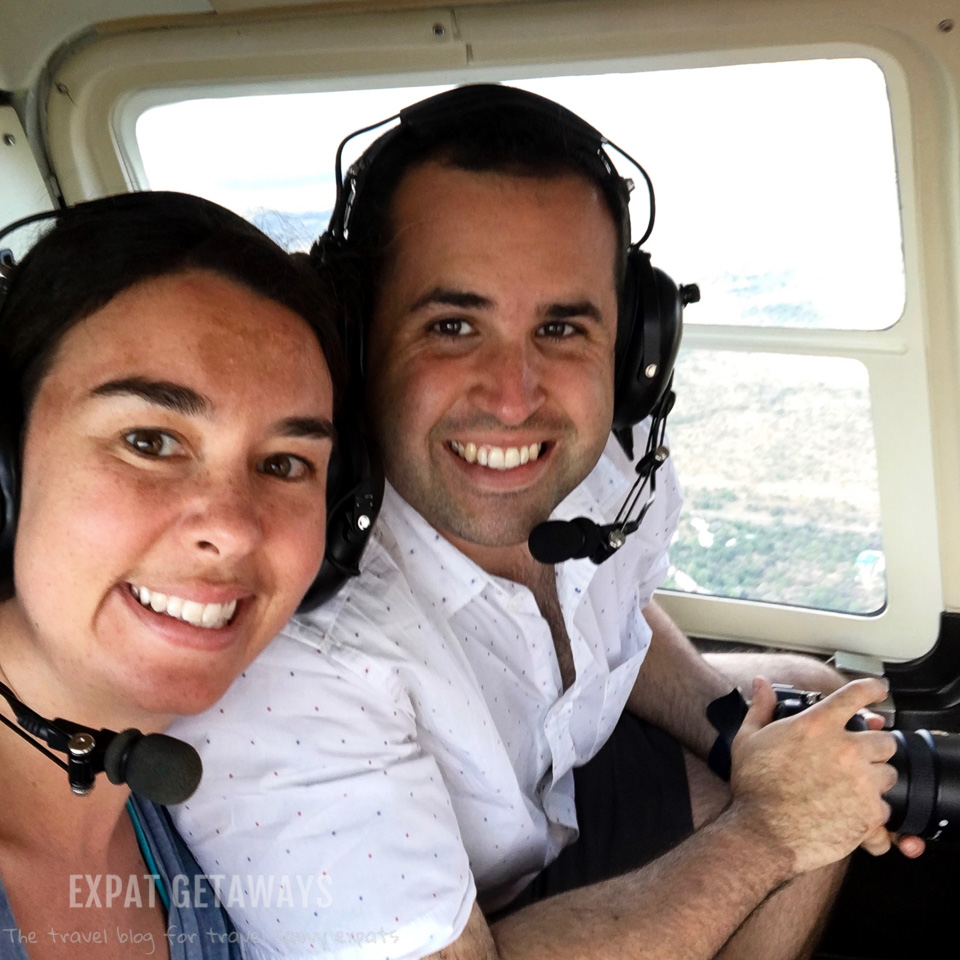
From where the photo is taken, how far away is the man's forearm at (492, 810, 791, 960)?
1467 millimetres

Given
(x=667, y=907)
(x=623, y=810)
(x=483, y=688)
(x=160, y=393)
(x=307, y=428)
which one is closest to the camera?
(x=160, y=393)

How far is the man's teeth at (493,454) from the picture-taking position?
166cm

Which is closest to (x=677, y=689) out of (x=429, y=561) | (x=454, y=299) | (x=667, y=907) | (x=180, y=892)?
(x=667, y=907)

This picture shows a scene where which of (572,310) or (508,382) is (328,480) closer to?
(508,382)

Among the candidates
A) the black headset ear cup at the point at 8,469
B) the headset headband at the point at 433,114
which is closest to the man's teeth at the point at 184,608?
the black headset ear cup at the point at 8,469

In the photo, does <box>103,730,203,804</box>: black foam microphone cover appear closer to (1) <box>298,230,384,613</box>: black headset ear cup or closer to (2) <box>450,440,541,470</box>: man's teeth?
(1) <box>298,230,384,613</box>: black headset ear cup

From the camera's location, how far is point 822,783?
1668mm

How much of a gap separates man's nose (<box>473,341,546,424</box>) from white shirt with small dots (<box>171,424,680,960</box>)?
24 centimetres

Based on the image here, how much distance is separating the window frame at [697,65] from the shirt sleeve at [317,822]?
116cm

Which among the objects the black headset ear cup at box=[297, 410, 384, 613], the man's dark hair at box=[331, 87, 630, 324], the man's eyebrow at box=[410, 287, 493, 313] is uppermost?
the man's dark hair at box=[331, 87, 630, 324]

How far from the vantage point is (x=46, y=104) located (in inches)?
78.1

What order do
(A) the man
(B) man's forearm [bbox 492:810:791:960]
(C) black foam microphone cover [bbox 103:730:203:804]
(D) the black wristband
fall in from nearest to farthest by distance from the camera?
(C) black foam microphone cover [bbox 103:730:203:804] < (A) the man < (B) man's forearm [bbox 492:810:791:960] < (D) the black wristband

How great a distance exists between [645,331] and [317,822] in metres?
1.00

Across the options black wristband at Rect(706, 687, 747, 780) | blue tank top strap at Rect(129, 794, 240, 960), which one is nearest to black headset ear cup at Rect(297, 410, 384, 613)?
blue tank top strap at Rect(129, 794, 240, 960)
